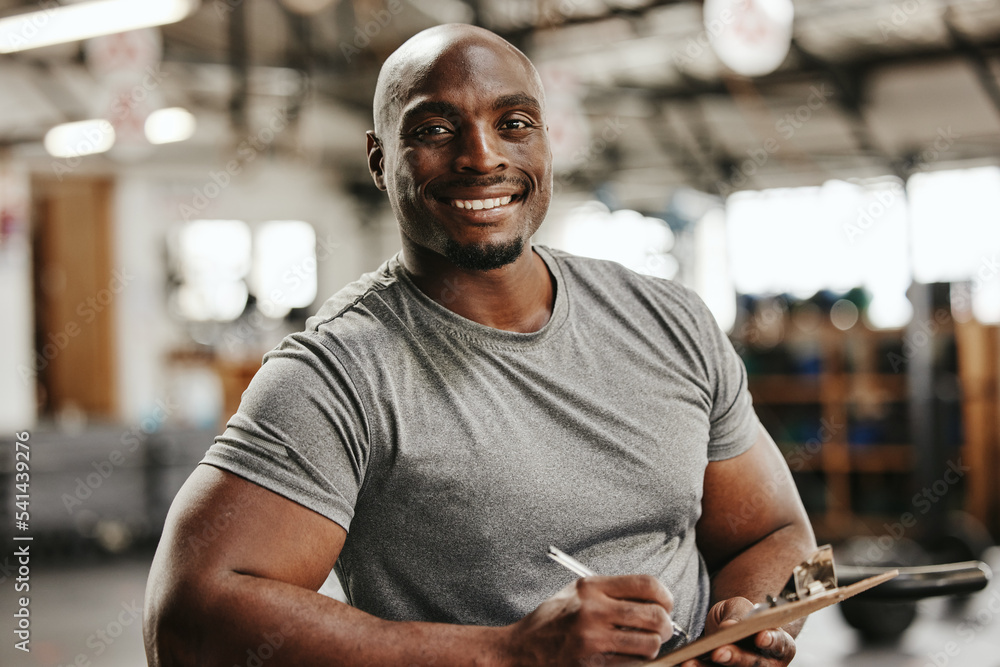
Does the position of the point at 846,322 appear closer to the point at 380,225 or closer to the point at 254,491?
the point at 254,491

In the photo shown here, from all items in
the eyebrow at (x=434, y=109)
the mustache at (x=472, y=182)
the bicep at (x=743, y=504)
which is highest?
the eyebrow at (x=434, y=109)

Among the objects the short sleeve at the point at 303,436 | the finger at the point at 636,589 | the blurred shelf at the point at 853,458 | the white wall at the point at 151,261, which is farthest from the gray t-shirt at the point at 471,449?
Result: the white wall at the point at 151,261

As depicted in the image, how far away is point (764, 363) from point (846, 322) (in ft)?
2.13

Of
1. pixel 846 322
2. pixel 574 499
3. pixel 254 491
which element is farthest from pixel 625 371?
pixel 846 322

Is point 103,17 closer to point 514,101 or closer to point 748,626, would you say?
point 514,101

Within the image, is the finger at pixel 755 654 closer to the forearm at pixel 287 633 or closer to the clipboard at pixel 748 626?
the clipboard at pixel 748 626

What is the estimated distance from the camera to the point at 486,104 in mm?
1275

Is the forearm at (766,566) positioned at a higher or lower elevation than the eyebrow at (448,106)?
lower

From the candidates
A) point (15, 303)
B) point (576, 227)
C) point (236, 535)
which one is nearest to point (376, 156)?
point (236, 535)

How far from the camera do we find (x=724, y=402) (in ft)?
4.78

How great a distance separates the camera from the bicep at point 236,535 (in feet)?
3.46

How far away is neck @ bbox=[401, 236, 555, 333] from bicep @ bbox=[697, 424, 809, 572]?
0.41 meters

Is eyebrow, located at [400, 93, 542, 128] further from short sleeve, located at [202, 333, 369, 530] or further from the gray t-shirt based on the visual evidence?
short sleeve, located at [202, 333, 369, 530]

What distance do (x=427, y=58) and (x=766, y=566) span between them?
95 cm
